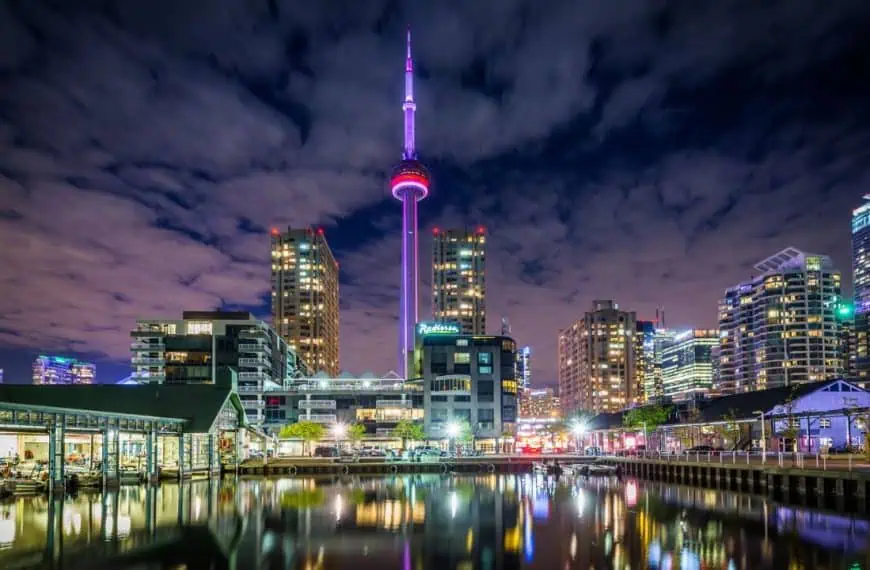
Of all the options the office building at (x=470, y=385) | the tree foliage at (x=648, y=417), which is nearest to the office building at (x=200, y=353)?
the office building at (x=470, y=385)

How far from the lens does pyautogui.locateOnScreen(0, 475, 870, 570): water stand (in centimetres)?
2830

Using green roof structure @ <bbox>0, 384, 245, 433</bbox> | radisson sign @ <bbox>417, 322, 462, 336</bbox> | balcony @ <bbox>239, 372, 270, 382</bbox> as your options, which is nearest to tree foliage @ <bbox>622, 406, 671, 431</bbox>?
radisson sign @ <bbox>417, 322, 462, 336</bbox>

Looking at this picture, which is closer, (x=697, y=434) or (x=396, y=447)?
(x=697, y=434)

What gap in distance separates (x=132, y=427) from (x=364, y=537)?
34320 mm

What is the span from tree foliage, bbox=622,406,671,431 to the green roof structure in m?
58.7

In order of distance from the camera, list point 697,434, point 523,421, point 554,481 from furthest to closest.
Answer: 1. point 523,421
2. point 697,434
3. point 554,481

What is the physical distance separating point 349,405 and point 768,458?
8309 centimetres

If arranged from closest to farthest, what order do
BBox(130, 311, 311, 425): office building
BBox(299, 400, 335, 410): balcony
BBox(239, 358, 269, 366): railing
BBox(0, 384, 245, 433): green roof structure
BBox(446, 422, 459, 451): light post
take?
BBox(0, 384, 245, 433): green roof structure
BBox(446, 422, 459, 451): light post
BBox(299, 400, 335, 410): balcony
BBox(130, 311, 311, 425): office building
BBox(239, 358, 269, 366): railing

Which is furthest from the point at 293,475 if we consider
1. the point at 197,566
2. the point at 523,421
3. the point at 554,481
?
the point at 523,421

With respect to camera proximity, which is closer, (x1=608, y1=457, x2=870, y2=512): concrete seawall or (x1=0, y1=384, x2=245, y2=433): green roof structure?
(x1=608, y1=457, x2=870, y2=512): concrete seawall

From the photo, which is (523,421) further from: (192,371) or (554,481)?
(554,481)

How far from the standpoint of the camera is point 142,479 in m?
63.9

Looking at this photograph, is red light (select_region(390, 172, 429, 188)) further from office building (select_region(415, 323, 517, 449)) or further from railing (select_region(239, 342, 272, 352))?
railing (select_region(239, 342, 272, 352))

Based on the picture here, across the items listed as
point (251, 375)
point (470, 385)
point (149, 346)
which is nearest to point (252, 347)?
point (251, 375)
